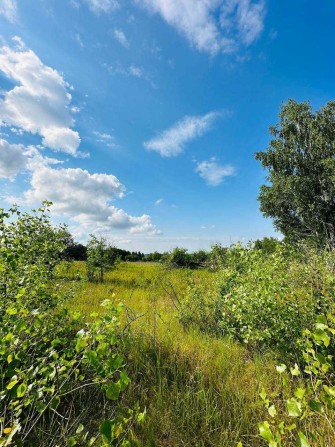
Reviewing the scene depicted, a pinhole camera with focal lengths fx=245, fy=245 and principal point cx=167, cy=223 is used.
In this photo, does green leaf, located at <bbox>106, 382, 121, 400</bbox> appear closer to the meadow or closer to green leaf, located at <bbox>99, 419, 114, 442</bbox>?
the meadow

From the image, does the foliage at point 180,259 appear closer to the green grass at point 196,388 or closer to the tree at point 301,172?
the tree at point 301,172

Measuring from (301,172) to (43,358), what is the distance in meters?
22.1

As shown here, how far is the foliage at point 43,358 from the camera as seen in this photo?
1.57 m

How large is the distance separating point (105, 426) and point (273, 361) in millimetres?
3185

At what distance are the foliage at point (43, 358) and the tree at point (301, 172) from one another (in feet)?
58.3

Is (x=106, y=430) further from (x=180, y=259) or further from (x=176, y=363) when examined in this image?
(x=180, y=259)

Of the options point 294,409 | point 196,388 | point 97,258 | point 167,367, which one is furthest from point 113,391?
point 97,258

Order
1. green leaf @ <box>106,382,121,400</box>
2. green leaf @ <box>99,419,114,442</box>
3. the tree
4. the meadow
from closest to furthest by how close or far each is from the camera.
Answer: green leaf @ <box>99,419,114,442</box>, green leaf @ <box>106,382,121,400</box>, the meadow, the tree

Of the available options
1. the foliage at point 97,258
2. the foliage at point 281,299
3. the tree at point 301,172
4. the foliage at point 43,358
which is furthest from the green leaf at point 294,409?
the tree at point 301,172

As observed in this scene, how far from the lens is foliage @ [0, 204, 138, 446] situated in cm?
157

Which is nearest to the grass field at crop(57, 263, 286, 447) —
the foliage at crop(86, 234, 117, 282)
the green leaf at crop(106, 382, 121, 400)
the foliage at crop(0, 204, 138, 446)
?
the foliage at crop(0, 204, 138, 446)

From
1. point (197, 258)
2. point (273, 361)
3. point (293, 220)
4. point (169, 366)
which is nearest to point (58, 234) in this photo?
point (169, 366)

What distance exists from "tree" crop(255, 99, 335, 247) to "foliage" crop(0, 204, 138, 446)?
58.3ft

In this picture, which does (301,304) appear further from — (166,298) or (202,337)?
(166,298)
